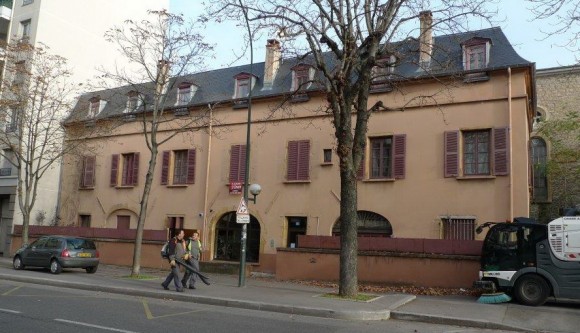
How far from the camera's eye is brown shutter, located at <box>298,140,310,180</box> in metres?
22.1

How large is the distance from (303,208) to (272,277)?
10.9 feet

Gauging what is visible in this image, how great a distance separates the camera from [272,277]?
20.1 metres

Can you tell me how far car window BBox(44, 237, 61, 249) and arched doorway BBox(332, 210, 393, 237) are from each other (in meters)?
11.6

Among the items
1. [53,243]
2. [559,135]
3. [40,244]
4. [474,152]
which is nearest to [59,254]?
[53,243]

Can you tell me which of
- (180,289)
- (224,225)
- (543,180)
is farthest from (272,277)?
(543,180)

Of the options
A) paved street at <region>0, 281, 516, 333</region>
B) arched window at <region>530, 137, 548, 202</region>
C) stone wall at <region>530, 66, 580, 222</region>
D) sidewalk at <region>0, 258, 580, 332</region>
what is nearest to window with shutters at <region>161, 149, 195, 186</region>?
sidewalk at <region>0, 258, 580, 332</region>

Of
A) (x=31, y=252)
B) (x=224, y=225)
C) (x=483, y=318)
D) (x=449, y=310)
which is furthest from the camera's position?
(x=224, y=225)

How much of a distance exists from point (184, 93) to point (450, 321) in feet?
63.9

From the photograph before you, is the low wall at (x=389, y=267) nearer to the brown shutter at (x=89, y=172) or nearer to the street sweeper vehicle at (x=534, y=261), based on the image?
the street sweeper vehicle at (x=534, y=261)

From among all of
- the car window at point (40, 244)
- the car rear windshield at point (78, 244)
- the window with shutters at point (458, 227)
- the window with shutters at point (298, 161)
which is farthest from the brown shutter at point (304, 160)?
the car window at point (40, 244)

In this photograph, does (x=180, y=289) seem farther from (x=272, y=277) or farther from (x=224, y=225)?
(x=224, y=225)

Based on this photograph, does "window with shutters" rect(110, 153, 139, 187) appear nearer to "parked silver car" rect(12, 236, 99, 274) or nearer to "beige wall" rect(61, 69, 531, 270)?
"beige wall" rect(61, 69, 531, 270)

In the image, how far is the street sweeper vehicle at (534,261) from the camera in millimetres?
13500

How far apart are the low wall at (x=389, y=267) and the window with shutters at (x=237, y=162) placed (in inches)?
217
